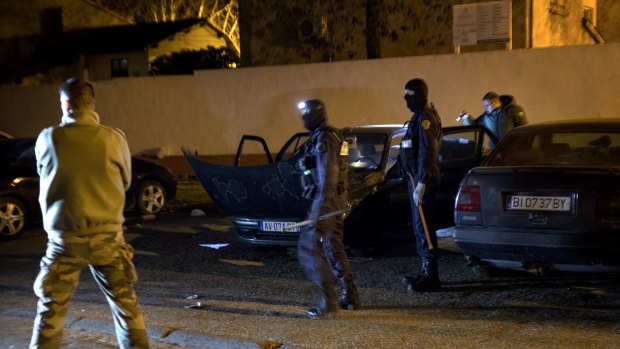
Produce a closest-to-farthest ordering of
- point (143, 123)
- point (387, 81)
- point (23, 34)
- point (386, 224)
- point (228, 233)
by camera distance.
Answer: point (386, 224) < point (228, 233) < point (387, 81) < point (143, 123) < point (23, 34)

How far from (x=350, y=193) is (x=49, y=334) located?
422 centimetres

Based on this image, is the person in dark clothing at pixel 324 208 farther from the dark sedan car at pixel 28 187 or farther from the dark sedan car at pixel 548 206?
the dark sedan car at pixel 28 187

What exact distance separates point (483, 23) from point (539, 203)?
8.93 m

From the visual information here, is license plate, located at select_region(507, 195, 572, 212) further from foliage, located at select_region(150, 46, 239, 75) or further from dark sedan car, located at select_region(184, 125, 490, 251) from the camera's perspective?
foliage, located at select_region(150, 46, 239, 75)

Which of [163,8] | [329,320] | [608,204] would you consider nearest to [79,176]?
[329,320]

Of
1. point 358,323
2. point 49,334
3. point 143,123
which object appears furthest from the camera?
point 143,123

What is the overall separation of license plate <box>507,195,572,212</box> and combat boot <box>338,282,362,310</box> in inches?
57.3

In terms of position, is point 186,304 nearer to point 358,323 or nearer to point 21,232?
point 358,323

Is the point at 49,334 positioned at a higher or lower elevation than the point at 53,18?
lower

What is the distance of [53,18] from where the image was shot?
30672 mm

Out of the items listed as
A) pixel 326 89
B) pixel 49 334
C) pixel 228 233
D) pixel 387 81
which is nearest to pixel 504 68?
pixel 387 81

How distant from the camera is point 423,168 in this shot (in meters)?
6.68

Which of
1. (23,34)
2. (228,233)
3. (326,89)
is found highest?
(23,34)

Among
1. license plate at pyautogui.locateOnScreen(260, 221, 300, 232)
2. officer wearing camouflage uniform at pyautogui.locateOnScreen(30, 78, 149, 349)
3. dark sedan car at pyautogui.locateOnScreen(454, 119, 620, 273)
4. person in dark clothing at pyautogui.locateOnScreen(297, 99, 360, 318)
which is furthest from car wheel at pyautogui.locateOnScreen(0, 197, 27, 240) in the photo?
dark sedan car at pyautogui.locateOnScreen(454, 119, 620, 273)
